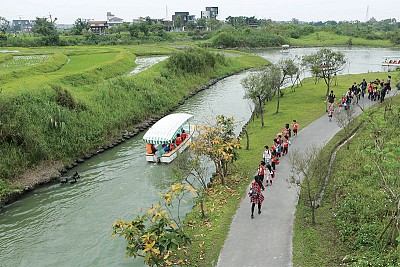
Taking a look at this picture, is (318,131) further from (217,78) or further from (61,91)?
(217,78)

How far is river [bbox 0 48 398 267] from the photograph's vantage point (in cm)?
1478

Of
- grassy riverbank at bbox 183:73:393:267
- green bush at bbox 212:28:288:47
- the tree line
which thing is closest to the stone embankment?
grassy riverbank at bbox 183:73:393:267

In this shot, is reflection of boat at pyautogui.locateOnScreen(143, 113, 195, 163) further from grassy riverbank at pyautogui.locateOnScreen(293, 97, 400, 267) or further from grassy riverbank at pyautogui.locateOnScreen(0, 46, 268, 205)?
grassy riverbank at pyautogui.locateOnScreen(293, 97, 400, 267)

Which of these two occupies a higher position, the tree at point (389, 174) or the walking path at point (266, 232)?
the tree at point (389, 174)

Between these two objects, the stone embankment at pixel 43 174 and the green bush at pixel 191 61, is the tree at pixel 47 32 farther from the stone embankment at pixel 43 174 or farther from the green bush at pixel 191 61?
the stone embankment at pixel 43 174

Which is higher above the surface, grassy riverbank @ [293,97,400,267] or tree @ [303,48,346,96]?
tree @ [303,48,346,96]

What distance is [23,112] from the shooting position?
2381cm

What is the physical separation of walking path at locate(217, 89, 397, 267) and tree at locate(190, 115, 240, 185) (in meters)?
2.57

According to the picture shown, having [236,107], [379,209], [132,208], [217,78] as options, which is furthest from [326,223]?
[217,78]

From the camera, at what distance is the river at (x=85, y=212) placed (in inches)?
582

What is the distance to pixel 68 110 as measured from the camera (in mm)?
27094

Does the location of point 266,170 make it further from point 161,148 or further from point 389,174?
point 161,148

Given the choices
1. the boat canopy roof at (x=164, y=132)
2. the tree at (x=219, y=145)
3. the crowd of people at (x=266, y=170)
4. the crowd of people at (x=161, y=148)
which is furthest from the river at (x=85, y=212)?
the crowd of people at (x=266, y=170)

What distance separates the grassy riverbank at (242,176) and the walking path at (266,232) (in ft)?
1.28
